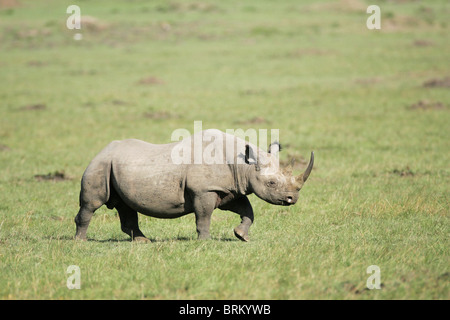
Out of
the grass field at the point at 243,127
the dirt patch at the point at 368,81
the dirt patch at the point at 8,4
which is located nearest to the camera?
the grass field at the point at 243,127

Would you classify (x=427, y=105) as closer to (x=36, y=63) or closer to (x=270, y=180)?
(x=270, y=180)

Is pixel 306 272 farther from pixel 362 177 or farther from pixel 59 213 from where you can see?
pixel 362 177

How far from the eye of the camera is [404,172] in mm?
15344

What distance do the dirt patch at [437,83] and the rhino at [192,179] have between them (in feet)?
71.0

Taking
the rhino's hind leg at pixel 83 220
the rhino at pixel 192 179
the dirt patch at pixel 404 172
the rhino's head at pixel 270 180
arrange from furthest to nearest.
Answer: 1. the dirt patch at pixel 404 172
2. the rhino's hind leg at pixel 83 220
3. the rhino at pixel 192 179
4. the rhino's head at pixel 270 180

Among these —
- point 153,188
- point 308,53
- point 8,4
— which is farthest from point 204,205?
point 8,4

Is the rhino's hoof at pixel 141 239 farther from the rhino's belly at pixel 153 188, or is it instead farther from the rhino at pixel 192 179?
the rhino's belly at pixel 153 188

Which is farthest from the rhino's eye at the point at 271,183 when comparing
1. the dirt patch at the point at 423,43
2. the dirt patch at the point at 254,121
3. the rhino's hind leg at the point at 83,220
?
the dirt patch at the point at 423,43

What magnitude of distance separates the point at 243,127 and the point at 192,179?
12840 mm

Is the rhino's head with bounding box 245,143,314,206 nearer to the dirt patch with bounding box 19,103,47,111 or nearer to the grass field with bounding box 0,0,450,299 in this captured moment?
the grass field with bounding box 0,0,450,299

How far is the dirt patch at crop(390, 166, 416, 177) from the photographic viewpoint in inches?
601

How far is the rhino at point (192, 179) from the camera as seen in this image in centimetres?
928

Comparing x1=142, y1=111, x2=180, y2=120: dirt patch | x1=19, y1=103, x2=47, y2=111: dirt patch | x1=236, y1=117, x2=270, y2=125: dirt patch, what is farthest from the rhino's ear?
x1=19, y1=103, x2=47, y2=111: dirt patch

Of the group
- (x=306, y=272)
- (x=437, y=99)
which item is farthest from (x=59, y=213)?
(x=437, y=99)
